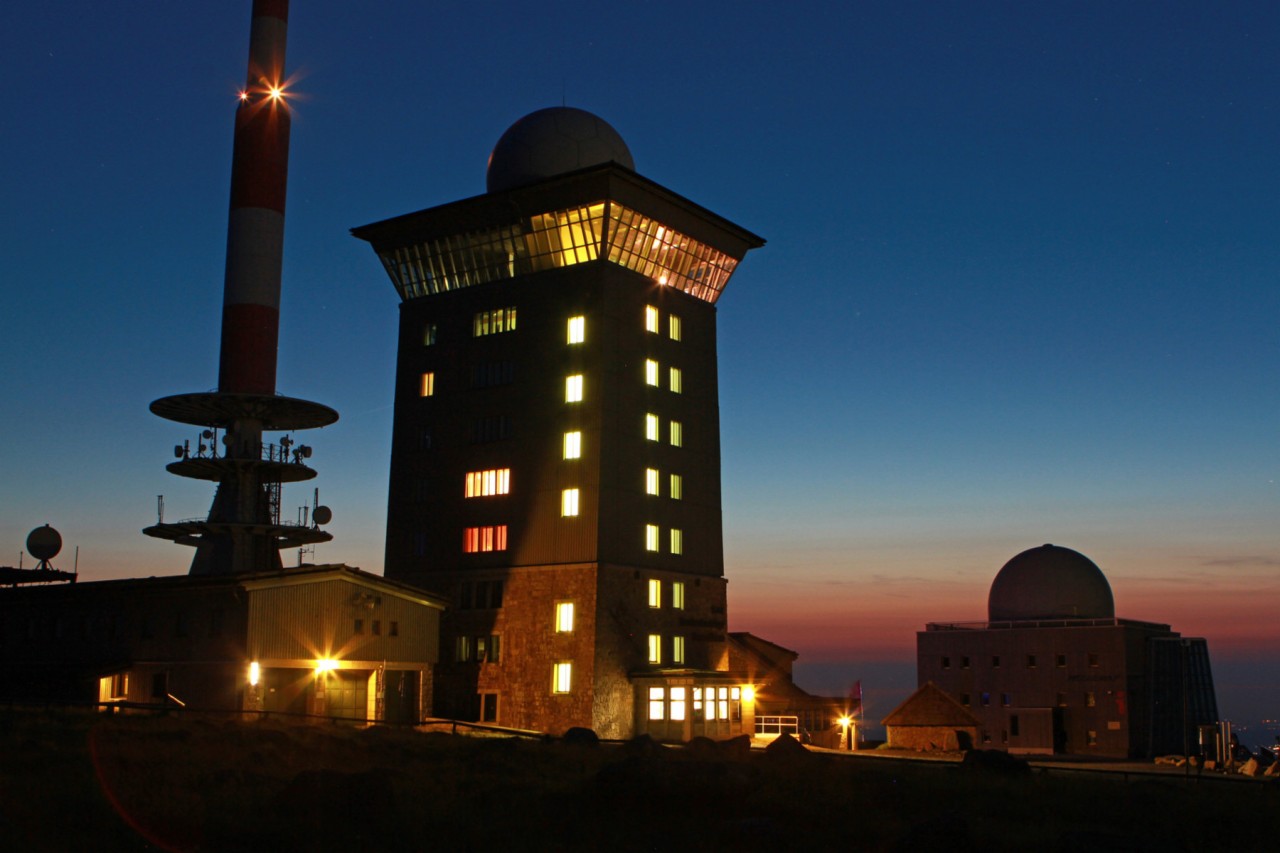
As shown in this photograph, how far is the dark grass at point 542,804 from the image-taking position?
24.4m

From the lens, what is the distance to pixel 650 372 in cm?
6806

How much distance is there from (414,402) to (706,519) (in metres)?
17.6

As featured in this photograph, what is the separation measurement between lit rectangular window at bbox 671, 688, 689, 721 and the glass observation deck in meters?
21.8

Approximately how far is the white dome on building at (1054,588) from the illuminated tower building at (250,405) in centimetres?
4434

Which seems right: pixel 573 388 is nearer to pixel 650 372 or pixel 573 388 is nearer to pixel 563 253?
pixel 650 372

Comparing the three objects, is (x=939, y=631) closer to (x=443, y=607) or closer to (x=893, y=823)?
(x=443, y=607)

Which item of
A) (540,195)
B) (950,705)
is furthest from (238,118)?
(950,705)

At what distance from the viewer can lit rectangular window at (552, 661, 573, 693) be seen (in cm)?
6272

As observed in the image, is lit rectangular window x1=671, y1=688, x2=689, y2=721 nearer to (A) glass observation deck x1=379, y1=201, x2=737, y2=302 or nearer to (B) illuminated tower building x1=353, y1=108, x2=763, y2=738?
(B) illuminated tower building x1=353, y1=108, x2=763, y2=738

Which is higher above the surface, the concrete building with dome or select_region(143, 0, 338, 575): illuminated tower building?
select_region(143, 0, 338, 575): illuminated tower building

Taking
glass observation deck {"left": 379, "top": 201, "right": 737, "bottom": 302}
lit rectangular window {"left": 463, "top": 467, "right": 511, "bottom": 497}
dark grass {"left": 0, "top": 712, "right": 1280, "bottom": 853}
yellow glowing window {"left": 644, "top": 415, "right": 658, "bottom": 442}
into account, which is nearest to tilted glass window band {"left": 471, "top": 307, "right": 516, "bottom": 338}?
glass observation deck {"left": 379, "top": 201, "right": 737, "bottom": 302}

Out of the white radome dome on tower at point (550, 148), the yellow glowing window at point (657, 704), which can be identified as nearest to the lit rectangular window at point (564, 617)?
the yellow glowing window at point (657, 704)

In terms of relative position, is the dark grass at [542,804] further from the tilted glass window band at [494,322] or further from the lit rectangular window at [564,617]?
the tilted glass window band at [494,322]

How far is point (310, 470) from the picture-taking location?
226 ft
